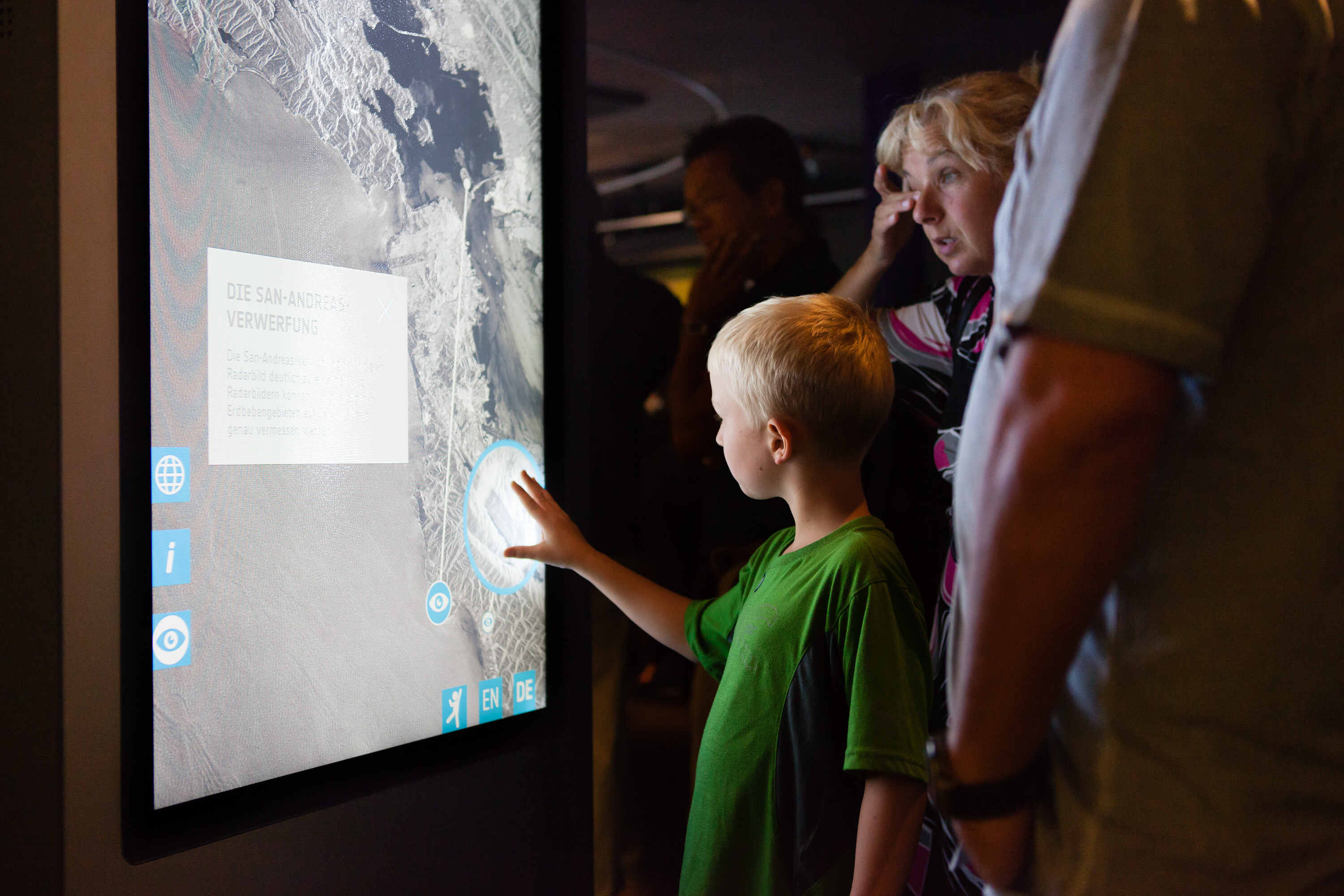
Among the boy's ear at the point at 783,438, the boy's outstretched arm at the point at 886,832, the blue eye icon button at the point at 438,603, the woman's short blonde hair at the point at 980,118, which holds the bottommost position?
the boy's outstretched arm at the point at 886,832

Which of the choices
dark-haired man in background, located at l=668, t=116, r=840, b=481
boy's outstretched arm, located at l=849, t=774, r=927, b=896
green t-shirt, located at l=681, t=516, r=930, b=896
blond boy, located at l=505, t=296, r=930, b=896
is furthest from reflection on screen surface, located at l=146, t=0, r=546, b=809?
dark-haired man in background, located at l=668, t=116, r=840, b=481

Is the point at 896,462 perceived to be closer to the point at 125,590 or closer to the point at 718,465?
the point at 718,465

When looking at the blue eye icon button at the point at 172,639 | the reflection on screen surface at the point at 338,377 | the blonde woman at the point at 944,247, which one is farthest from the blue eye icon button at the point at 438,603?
the blonde woman at the point at 944,247

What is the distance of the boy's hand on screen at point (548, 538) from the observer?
1.12m

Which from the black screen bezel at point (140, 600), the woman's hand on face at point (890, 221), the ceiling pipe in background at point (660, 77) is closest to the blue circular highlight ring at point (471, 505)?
the black screen bezel at point (140, 600)

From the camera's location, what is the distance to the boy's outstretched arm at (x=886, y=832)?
2.93 ft

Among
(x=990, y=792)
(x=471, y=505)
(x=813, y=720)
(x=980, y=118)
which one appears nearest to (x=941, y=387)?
(x=980, y=118)

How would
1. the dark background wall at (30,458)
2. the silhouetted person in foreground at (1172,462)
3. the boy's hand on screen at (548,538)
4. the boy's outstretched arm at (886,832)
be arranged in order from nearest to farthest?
1. the silhouetted person in foreground at (1172,462)
2. the dark background wall at (30,458)
3. the boy's outstretched arm at (886,832)
4. the boy's hand on screen at (548,538)

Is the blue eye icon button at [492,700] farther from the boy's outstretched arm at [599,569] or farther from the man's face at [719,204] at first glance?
the man's face at [719,204]

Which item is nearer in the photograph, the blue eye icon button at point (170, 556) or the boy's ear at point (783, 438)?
the blue eye icon button at point (170, 556)

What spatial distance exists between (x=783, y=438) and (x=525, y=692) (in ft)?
1.52

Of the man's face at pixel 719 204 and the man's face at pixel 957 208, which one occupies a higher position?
the man's face at pixel 719 204

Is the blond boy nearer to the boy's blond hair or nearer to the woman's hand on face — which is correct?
the boy's blond hair

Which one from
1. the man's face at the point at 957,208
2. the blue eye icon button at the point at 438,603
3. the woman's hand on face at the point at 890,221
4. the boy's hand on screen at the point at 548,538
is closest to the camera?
the blue eye icon button at the point at 438,603
